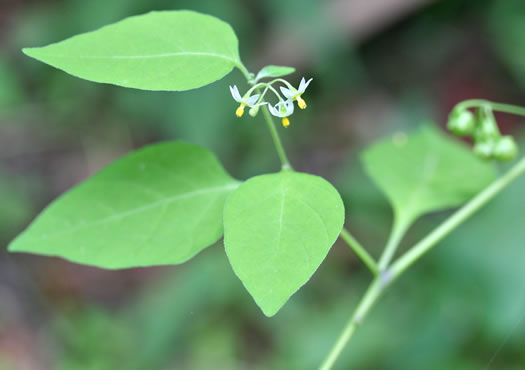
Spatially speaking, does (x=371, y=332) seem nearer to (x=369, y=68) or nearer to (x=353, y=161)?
(x=353, y=161)

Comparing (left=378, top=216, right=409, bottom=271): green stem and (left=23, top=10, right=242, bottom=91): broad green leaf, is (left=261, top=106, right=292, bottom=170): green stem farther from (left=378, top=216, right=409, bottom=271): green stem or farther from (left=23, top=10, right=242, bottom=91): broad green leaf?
(left=378, top=216, right=409, bottom=271): green stem

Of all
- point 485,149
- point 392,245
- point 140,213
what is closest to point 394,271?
point 392,245

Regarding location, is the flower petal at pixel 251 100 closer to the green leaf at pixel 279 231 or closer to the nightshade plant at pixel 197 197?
the nightshade plant at pixel 197 197

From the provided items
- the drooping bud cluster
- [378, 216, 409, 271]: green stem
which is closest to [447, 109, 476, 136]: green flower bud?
the drooping bud cluster

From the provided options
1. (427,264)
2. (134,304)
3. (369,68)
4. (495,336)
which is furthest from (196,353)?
(369,68)

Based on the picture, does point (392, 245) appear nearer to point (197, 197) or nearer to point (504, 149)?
point (504, 149)

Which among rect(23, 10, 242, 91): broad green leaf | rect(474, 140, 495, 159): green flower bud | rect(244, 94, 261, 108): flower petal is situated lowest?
rect(474, 140, 495, 159): green flower bud
